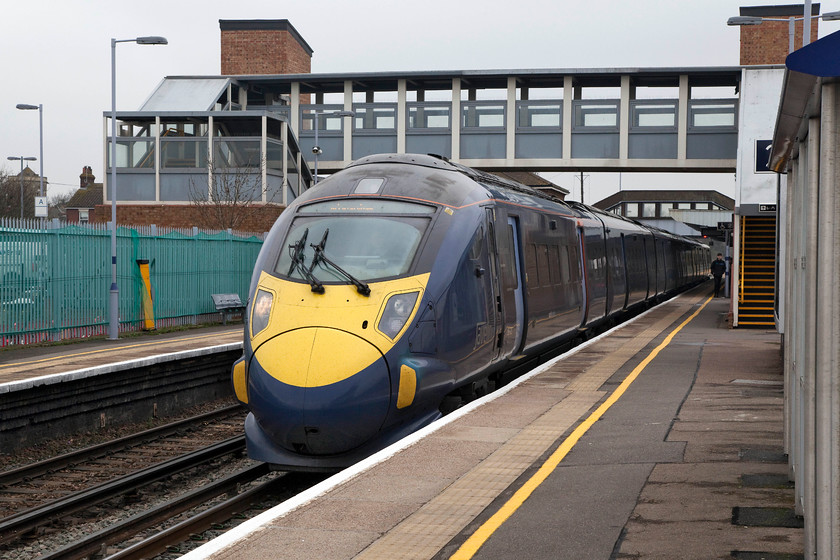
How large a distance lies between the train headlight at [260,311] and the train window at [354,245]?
312 millimetres

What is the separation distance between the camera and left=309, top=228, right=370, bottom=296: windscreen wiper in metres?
9.42

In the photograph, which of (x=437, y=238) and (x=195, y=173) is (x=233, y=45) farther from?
(x=437, y=238)

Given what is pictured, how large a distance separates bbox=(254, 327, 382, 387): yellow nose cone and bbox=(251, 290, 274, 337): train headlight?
42 centimetres

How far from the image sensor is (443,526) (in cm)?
618

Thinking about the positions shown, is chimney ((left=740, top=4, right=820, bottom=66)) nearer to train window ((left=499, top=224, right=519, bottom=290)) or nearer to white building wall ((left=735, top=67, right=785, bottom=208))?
white building wall ((left=735, top=67, right=785, bottom=208))

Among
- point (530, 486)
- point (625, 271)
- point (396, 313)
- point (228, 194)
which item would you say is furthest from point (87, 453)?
point (228, 194)

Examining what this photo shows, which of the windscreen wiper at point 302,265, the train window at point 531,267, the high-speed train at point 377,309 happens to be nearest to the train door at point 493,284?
the high-speed train at point 377,309

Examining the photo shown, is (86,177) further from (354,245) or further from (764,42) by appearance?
(354,245)

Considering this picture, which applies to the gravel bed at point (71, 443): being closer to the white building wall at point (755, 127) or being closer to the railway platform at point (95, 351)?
the railway platform at point (95, 351)

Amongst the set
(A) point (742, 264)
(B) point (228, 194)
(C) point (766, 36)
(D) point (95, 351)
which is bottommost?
(D) point (95, 351)

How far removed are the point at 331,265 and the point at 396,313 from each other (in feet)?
2.94

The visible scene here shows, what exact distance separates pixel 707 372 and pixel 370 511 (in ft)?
29.8

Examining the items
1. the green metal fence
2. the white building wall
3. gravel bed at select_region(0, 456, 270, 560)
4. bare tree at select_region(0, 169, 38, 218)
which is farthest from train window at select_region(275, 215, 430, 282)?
bare tree at select_region(0, 169, 38, 218)

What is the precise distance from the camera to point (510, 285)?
488 inches
